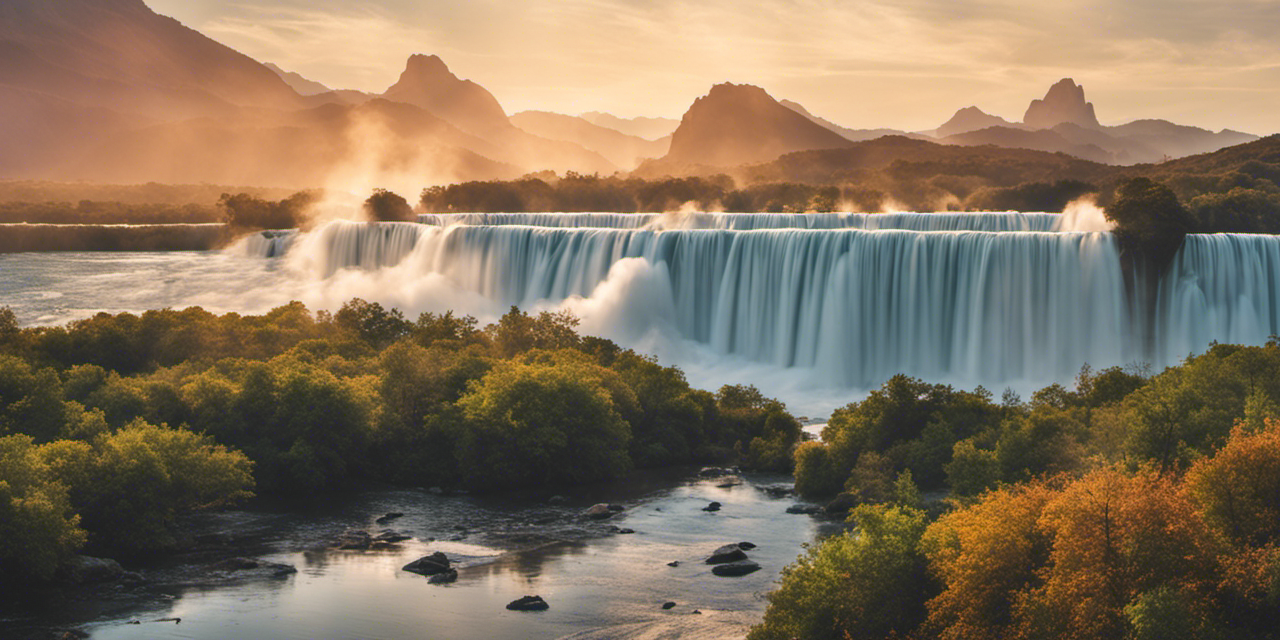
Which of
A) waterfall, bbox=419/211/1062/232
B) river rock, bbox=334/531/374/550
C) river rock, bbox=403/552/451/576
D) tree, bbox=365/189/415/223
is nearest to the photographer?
river rock, bbox=403/552/451/576

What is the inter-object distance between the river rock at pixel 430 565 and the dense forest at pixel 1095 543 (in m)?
11.8

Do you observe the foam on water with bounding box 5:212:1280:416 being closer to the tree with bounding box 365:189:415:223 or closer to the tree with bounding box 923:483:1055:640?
the tree with bounding box 923:483:1055:640

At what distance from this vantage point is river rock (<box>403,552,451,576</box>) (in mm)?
33472

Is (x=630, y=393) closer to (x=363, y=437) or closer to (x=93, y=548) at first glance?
(x=363, y=437)

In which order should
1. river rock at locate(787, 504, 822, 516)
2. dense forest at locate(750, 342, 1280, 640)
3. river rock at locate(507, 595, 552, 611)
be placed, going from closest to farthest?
1. dense forest at locate(750, 342, 1280, 640)
2. river rock at locate(507, 595, 552, 611)
3. river rock at locate(787, 504, 822, 516)

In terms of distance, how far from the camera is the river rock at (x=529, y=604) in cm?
3003

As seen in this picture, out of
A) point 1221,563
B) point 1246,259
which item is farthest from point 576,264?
point 1221,563

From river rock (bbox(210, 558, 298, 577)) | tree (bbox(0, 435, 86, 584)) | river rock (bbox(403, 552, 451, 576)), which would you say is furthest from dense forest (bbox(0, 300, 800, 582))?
river rock (bbox(403, 552, 451, 576))

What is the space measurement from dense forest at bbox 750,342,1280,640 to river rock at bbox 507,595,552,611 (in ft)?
23.0

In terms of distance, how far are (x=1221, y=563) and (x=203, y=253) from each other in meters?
109

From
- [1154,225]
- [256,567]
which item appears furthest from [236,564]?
[1154,225]

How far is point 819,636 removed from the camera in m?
24.4

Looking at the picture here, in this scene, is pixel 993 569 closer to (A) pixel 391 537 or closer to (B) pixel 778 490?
(A) pixel 391 537

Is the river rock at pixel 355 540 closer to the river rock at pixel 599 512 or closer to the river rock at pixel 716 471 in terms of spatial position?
the river rock at pixel 599 512
